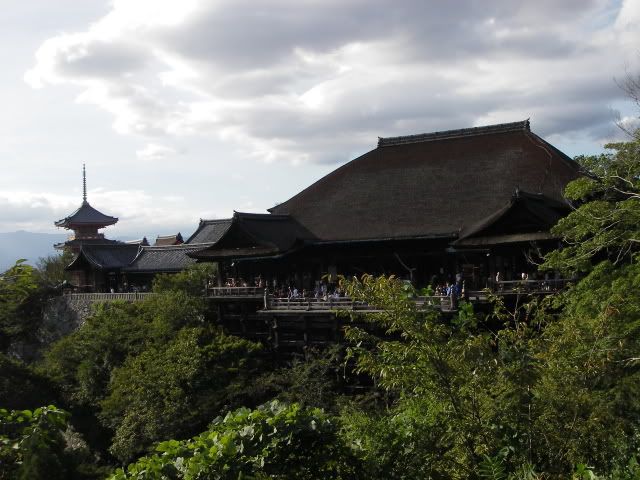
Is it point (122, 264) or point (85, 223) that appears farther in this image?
point (85, 223)

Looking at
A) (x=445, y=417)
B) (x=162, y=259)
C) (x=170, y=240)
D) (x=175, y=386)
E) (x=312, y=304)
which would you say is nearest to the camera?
(x=445, y=417)

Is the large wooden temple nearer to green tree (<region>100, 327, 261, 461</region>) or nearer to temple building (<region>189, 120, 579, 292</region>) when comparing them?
temple building (<region>189, 120, 579, 292</region>)

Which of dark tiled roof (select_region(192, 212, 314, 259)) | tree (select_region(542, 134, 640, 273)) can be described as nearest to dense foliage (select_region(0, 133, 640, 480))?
tree (select_region(542, 134, 640, 273))

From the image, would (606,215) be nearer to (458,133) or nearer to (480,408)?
(480,408)

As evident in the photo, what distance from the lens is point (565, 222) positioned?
17531mm

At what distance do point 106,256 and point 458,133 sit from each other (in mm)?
23321

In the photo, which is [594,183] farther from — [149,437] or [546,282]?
[149,437]

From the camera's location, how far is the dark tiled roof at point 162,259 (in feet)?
125

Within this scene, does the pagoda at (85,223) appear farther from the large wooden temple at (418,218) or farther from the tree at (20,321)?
the large wooden temple at (418,218)

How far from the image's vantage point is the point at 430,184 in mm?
27578

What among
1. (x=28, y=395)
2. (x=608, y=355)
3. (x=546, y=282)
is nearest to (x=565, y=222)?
(x=546, y=282)

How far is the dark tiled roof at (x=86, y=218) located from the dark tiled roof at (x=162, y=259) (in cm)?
1481

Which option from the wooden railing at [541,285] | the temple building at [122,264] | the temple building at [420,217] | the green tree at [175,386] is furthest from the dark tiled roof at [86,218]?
the wooden railing at [541,285]

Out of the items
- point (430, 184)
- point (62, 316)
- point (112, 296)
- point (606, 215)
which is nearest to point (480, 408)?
point (606, 215)
